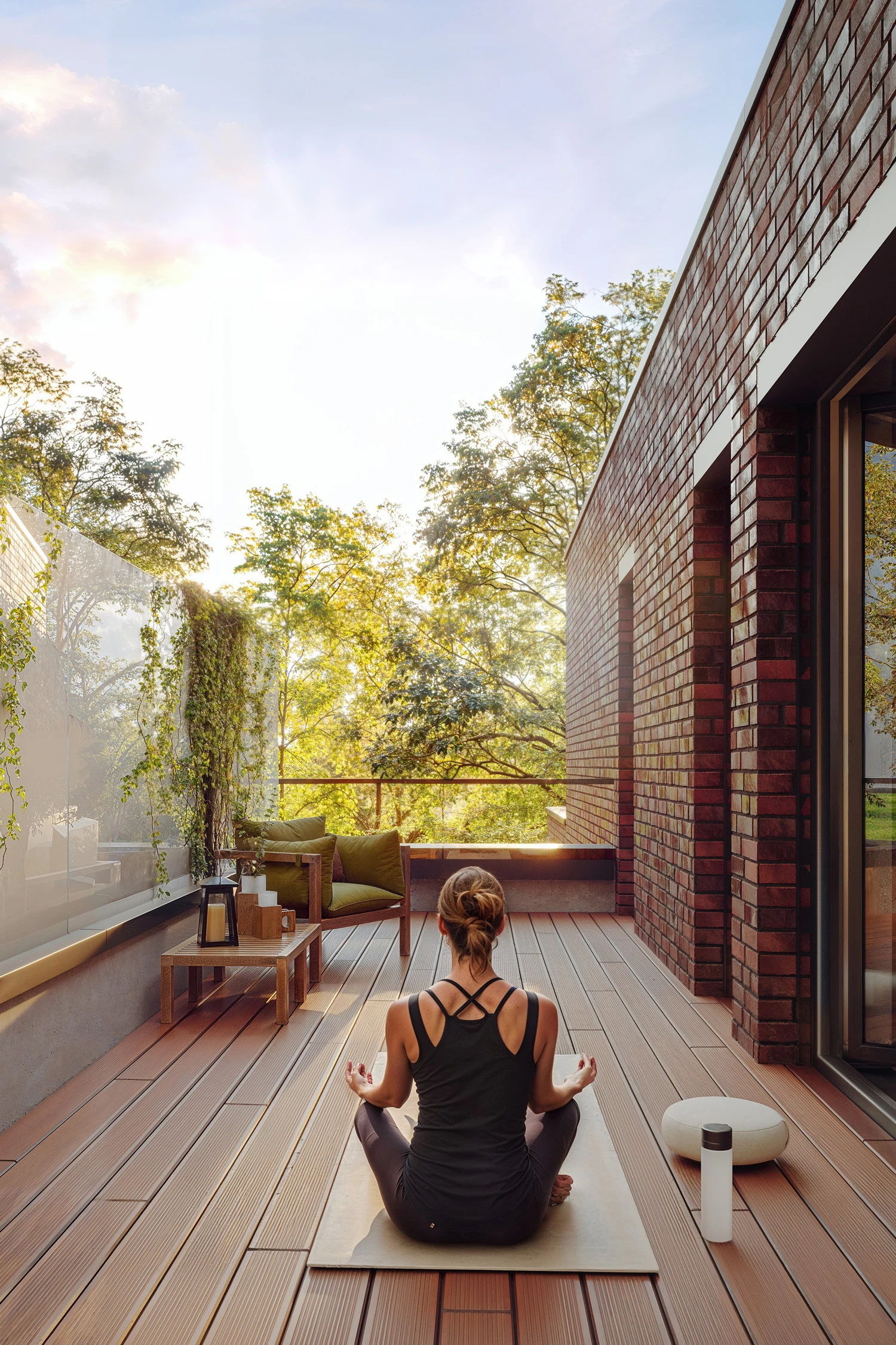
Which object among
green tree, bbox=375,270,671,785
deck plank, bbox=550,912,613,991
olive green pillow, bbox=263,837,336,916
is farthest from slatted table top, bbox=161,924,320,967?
green tree, bbox=375,270,671,785

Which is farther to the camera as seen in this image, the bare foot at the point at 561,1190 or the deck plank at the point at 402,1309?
the bare foot at the point at 561,1190

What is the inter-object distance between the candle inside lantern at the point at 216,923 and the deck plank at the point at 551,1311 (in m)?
2.40

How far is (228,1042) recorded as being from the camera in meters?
3.58

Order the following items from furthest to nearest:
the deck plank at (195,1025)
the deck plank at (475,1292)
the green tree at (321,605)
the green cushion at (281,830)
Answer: the green tree at (321,605) → the green cushion at (281,830) → the deck plank at (195,1025) → the deck plank at (475,1292)

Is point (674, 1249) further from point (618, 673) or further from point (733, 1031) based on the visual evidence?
point (618, 673)

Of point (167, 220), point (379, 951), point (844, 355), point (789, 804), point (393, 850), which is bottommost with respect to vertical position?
point (379, 951)

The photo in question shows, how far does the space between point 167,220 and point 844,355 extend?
11.7 metres

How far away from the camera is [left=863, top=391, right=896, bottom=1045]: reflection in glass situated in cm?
268

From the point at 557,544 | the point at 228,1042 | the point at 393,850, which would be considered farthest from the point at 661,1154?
the point at 557,544

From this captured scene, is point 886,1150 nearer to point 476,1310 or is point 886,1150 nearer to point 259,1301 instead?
point 476,1310

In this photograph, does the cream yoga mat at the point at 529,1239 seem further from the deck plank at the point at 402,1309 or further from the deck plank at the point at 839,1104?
the deck plank at the point at 839,1104

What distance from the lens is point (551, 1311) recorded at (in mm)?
1804

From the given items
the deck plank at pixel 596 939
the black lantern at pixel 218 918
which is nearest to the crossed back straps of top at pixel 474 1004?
the black lantern at pixel 218 918

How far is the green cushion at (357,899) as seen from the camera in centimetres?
486
